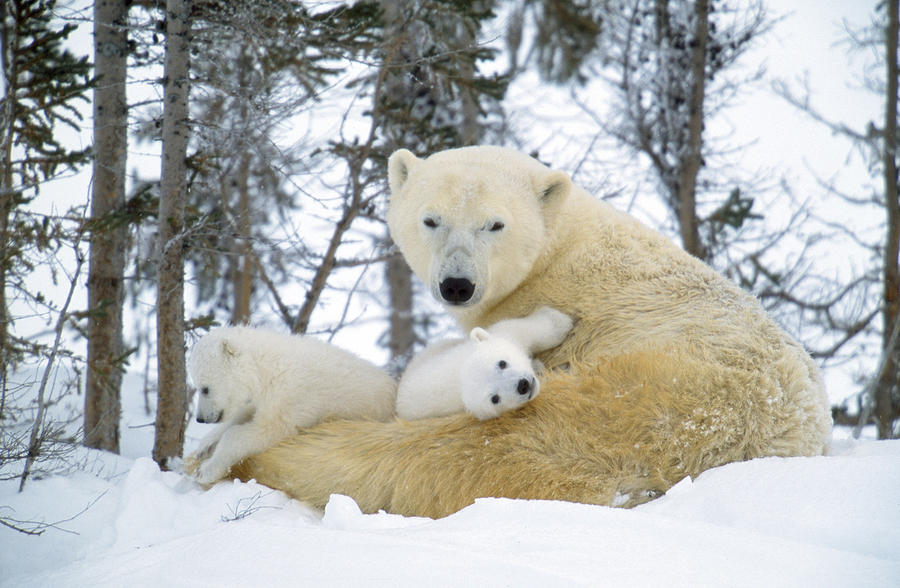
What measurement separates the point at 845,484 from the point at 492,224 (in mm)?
1995

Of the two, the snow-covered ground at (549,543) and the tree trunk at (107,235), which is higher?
the tree trunk at (107,235)

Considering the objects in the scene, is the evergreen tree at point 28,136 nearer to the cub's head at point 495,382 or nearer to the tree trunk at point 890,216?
the cub's head at point 495,382

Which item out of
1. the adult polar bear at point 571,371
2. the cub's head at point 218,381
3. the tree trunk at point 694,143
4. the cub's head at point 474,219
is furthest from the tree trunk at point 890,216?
the cub's head at point 218,381

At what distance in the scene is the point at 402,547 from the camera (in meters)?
2.22

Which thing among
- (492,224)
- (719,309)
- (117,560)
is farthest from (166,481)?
(719,309)

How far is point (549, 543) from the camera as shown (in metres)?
2.25

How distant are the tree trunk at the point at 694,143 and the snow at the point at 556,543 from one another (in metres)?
5.58

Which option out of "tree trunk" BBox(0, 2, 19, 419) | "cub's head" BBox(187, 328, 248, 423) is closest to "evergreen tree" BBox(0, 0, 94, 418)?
"tree trunk" BBox(0, 2, 19, 419)

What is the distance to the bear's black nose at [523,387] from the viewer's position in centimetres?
314

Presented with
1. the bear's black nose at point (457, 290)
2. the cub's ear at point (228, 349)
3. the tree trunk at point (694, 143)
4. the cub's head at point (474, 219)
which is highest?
the tree trunk at point (694, 143)

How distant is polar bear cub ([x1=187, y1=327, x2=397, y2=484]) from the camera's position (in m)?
3.62

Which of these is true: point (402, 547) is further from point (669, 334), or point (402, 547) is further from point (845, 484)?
point (669, 334)

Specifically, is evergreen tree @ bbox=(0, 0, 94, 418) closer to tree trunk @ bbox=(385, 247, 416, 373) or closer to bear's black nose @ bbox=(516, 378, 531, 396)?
bear's black nose @ bbox=(516, 378, 531, 396)

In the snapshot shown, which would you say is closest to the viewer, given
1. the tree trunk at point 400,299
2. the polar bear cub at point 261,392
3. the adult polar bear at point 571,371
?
the adult polar bear at point 571,371
